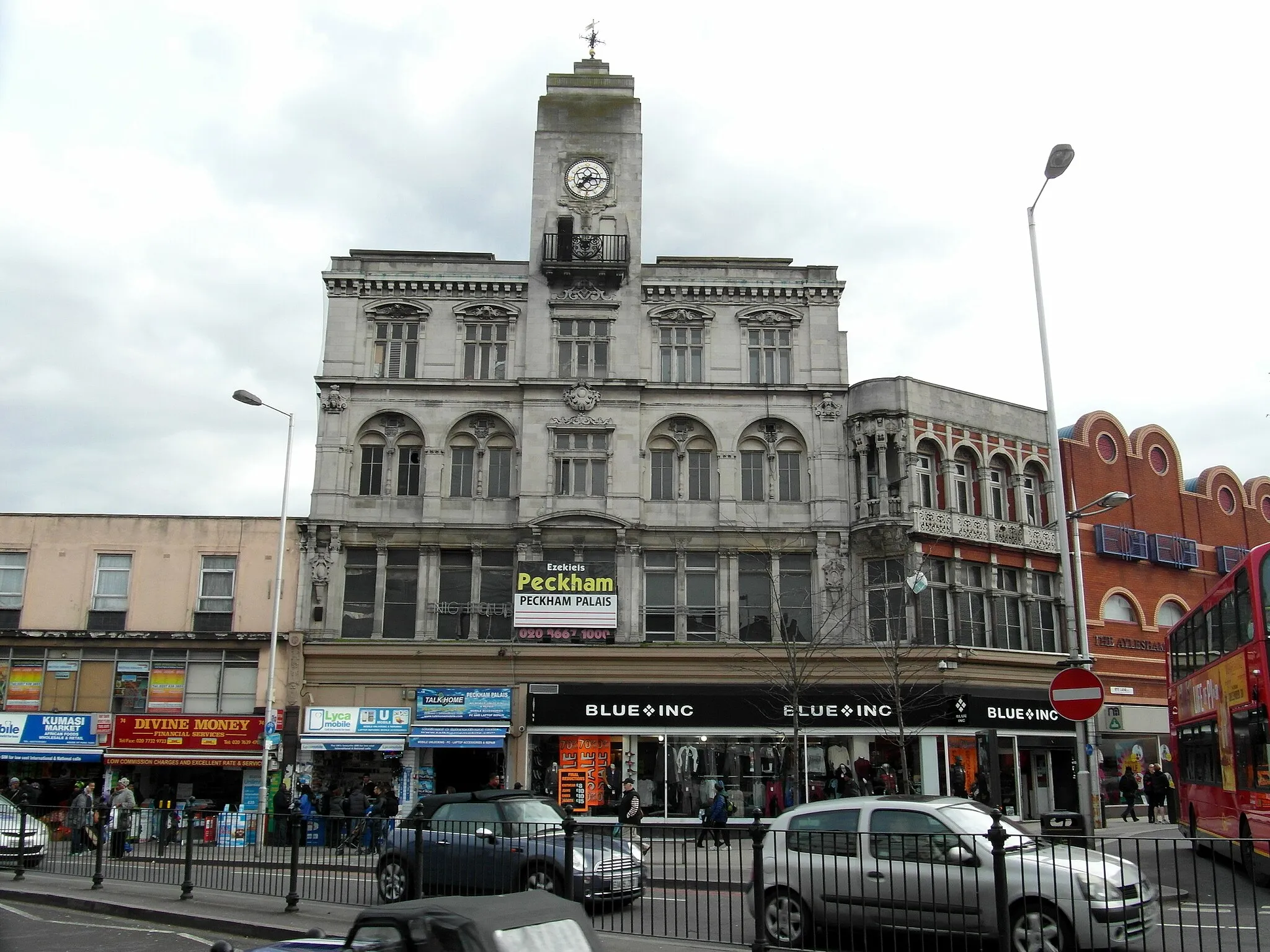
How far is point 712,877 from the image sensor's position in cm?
1666

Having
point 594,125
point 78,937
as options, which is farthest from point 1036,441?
point 78,937

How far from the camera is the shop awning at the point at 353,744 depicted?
3213 cm

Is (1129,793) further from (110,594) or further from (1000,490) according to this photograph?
(110,594)

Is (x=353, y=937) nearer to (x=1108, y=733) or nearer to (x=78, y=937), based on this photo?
(x=78, y=937)

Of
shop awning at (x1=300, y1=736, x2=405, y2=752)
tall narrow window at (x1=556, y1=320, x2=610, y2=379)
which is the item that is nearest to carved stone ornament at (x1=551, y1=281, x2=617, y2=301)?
tall narrow window at (x1=556, y1=320, x2=610, y2=379)

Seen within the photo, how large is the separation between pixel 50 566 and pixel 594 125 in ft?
75.5

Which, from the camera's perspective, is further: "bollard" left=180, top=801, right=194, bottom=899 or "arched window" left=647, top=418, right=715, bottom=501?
"arched window" left=647, top=418, right=715, bottom=501

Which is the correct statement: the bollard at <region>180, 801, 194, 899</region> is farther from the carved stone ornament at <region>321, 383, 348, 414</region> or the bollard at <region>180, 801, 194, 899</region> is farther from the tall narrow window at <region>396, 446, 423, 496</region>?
the carved stone ornament at <region>321, 383, 348, 414</region>

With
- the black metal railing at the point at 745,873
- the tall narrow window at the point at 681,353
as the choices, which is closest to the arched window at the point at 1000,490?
the tall narrow window at the point at 681,353

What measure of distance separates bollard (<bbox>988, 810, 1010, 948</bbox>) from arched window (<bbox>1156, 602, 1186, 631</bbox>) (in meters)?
33.1

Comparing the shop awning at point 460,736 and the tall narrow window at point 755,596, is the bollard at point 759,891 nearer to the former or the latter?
the shop awning at point 460,736

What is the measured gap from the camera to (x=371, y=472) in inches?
1391

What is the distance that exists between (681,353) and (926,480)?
8943mm

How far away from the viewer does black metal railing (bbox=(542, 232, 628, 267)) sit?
35.7m
